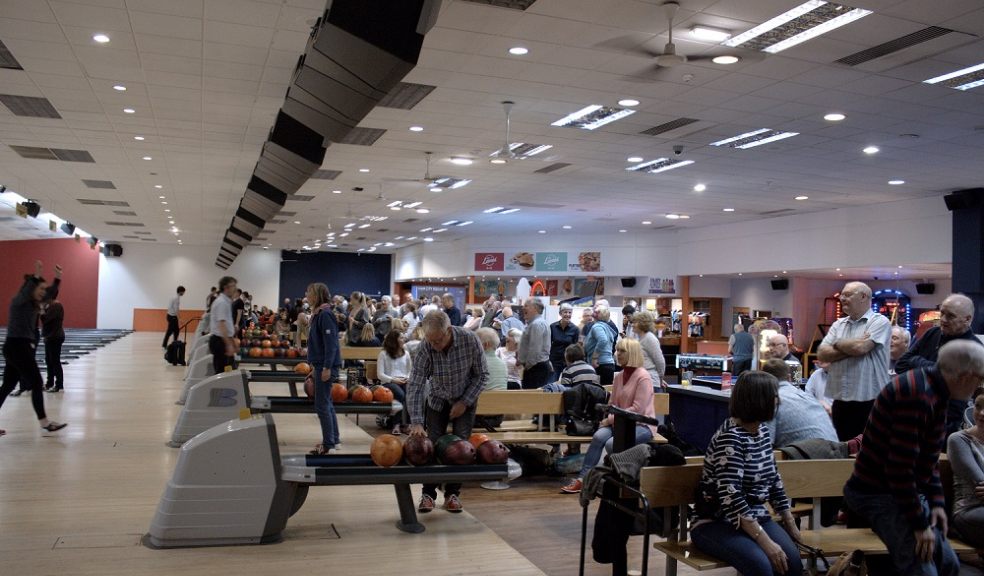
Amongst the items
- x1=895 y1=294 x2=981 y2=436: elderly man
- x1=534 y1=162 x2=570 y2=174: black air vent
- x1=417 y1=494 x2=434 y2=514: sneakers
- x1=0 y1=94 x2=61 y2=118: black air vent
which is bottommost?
x1=417 y1=494 x2=434 y2=514: sneakers

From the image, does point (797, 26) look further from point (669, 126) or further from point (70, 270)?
point (70, 270)

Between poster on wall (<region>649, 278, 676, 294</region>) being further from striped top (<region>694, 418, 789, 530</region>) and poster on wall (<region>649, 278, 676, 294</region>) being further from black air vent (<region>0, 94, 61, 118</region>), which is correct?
striped top (<region>694, 418, 789, 530</region>)

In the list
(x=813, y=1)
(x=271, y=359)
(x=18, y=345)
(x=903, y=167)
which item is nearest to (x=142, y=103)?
(x=18, y=345)

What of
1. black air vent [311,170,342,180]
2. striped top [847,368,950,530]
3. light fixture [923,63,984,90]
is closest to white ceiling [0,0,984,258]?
light fixture [923,63,984,90]

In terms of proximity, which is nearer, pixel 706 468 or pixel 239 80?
pixel 706 468

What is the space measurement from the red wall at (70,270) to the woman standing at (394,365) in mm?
27511

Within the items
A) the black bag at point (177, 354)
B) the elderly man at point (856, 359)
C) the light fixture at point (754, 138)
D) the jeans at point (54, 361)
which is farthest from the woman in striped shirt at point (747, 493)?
the black bag at point (177, 354)

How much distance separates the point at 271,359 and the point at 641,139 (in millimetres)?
6218

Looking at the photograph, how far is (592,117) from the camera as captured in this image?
975cm

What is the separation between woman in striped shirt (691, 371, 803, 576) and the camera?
3547 mm

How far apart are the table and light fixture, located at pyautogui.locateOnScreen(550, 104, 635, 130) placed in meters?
3.11

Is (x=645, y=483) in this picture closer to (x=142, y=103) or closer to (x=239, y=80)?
(x=239, y=80)

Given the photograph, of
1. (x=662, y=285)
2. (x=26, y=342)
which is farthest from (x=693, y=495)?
(x=662, y=285)

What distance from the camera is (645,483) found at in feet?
12.8
